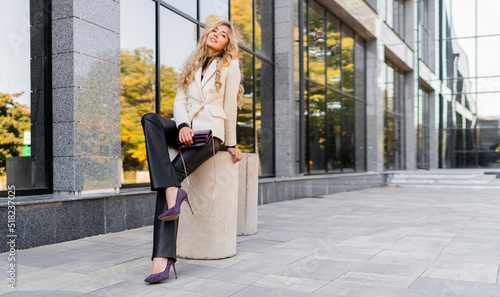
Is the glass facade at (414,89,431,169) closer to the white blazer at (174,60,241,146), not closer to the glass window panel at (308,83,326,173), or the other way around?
the glass window panel at (308,83,326,173)

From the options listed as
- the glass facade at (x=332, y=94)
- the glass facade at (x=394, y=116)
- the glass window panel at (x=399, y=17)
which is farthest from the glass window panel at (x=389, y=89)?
the glass facade at (x=332, y=94)

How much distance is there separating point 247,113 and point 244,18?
8.17ft

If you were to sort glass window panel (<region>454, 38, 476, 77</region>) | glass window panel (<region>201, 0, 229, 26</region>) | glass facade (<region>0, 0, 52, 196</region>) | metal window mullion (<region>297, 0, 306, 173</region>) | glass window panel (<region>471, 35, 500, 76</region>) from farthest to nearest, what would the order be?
glass window panel (<region>454, 38, 476, 77</region>), glass window panel (<region>471, 35, 500, 76</region>), metal window mullion (<region>297, 0, 306, 173</region>), glass window panel (<region>201, 0, 229, 26</region>), glass facade (<region>0, 0, 52, 196</region>)

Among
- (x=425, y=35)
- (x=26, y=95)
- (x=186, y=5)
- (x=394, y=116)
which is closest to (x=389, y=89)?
(x=394, y=116)

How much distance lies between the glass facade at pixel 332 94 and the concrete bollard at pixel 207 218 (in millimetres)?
9868

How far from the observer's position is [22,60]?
6258 millimetres

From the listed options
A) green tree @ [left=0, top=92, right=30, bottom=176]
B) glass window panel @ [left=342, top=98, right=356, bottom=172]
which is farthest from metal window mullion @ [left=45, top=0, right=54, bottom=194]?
glass window panel @ [left=342, top=98, right=356, bottom=172]

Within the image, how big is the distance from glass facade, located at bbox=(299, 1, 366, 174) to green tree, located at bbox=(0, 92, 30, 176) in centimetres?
924

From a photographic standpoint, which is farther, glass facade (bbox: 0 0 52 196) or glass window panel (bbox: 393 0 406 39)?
glass window panel (bbox: 393 0 406 39)

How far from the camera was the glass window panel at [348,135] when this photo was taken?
59.6ft

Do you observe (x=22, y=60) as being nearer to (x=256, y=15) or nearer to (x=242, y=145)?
(x=242, y=145)

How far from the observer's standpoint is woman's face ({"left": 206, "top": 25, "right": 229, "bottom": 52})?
4496 mm

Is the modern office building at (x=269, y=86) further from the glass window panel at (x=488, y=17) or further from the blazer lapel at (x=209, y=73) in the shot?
the blazer lapel at (x=209, y=73)

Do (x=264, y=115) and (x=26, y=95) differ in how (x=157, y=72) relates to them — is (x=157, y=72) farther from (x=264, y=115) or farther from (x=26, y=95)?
(x=264, y=115)
